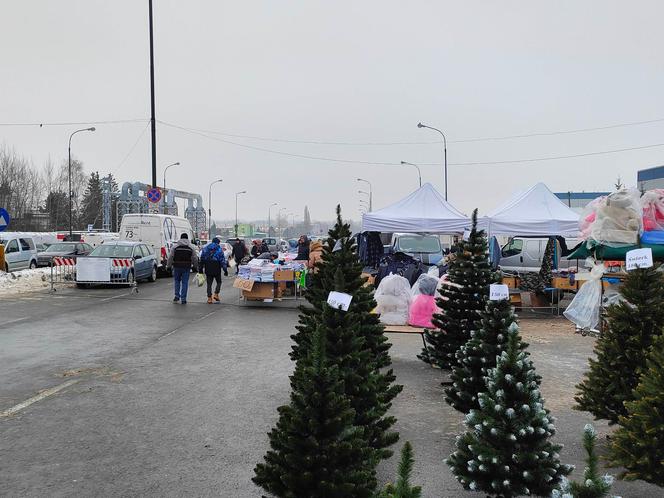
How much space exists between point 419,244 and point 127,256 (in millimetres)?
11113

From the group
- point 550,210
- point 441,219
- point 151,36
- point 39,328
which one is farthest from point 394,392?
point 151,36

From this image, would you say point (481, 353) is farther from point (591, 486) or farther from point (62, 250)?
point (62, 250)

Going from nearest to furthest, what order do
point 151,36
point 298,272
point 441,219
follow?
1. point 441,219
2. point 298,272
3. point 151,36

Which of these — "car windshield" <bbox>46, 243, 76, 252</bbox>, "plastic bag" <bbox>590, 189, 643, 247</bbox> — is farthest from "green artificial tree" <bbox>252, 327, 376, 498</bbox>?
"car windshield" <bbox>46, 243, 76, 252</bbox>

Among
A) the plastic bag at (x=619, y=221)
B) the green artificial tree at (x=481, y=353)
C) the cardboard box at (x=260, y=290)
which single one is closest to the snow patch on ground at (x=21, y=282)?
the cardboard box at (x=260, y=290)

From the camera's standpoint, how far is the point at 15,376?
762 cm

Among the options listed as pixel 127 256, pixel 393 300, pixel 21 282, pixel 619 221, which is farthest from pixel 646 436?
pixel 21 282

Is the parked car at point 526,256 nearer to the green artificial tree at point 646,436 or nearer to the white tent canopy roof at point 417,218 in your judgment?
the white tent canopy roof at point 417,218

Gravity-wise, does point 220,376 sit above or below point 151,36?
below

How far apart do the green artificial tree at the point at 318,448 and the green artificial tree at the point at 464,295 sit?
4886mm

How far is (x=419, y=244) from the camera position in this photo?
22625 millimetres

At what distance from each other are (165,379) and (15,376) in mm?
2024

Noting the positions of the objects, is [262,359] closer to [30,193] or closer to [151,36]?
[151,36]

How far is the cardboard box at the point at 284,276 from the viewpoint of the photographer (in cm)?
1631
